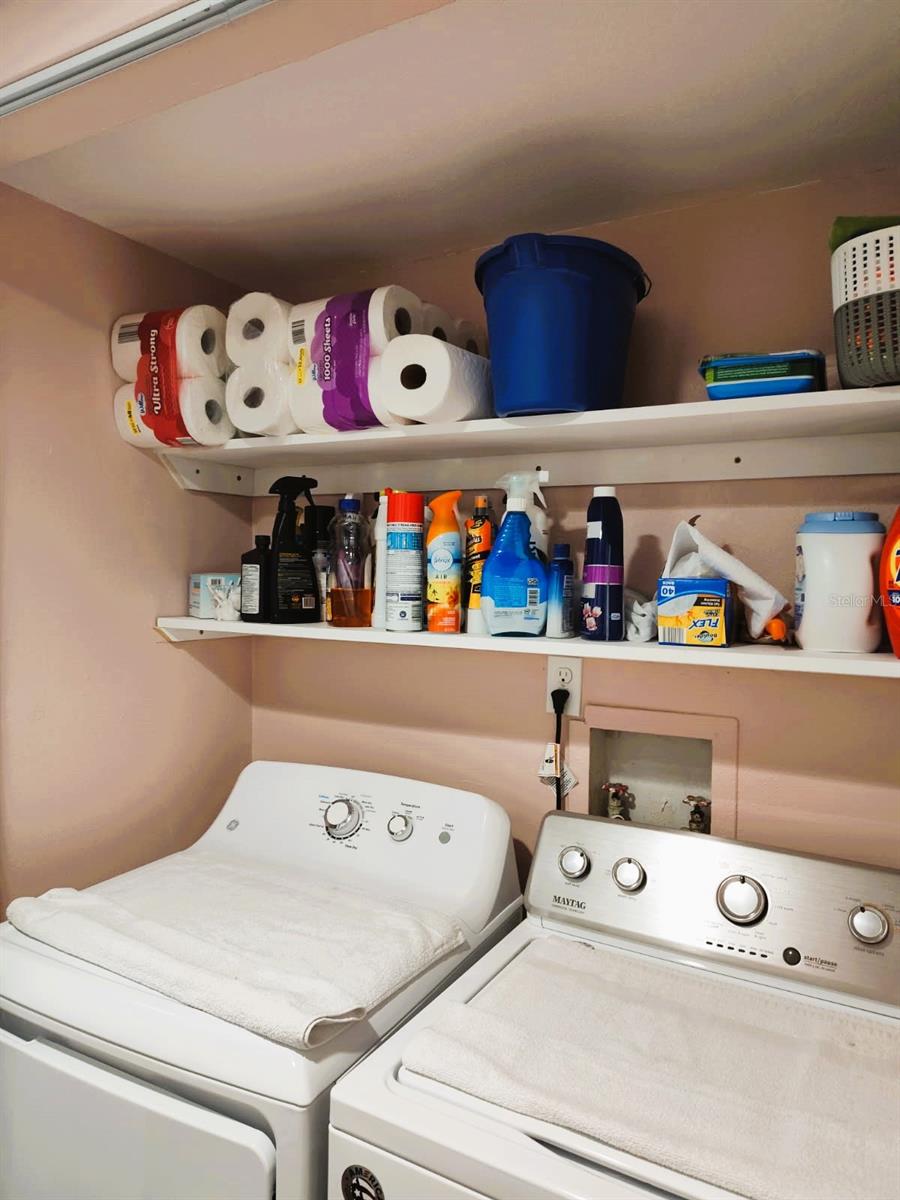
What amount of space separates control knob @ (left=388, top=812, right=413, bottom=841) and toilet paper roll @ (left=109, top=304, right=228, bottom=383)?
930 millimetres

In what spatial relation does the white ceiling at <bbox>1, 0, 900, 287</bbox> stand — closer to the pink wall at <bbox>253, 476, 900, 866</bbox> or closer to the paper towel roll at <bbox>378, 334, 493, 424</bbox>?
the paper towel roll at <bbox>378, 334, 493, 424</bbox>

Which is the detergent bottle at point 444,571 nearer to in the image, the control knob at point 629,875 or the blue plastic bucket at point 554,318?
the blue plastic bucket at point 554,318

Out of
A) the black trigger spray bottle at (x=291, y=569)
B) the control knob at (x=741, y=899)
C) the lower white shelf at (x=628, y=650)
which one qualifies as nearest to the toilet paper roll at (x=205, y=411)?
the black trigger spray bottle at (x=291, y=569)

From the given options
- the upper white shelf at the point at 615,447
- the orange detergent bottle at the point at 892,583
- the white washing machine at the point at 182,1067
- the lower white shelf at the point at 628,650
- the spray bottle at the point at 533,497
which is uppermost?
the upper white shelf at the point at 615,447

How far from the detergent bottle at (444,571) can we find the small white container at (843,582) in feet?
1.91

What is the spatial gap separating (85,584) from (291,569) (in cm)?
40

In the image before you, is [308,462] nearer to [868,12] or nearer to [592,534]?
[592,534]

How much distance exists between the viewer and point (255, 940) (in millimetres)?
1213

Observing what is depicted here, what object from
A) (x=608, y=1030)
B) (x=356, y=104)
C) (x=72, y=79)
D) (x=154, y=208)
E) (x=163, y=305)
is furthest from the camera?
(x=163, y=305)

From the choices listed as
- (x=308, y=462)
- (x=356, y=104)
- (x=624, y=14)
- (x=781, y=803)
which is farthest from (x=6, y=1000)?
(x=624, y=14)

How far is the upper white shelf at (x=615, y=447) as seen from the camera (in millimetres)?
1170

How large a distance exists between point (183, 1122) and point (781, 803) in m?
1.03

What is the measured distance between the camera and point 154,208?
4.91ft

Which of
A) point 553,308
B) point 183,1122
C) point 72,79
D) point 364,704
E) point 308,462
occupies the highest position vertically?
point 72,79
